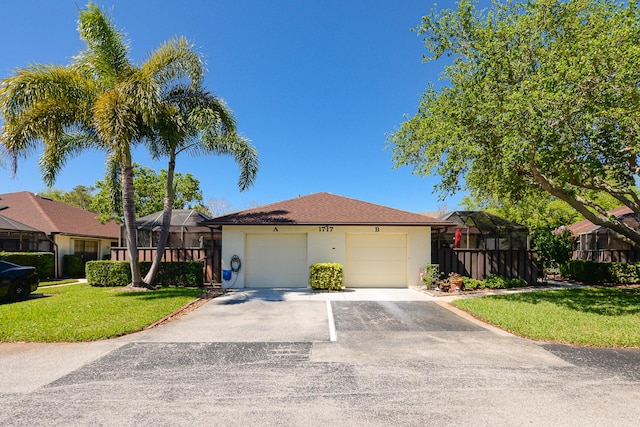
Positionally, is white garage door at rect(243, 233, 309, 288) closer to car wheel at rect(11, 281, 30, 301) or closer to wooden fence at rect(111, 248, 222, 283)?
wooden fence at rect(111, 248, 222, 283)

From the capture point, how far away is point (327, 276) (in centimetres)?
1298

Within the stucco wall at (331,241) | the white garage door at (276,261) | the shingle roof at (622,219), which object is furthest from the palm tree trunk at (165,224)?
the shingle roof at (622,219)

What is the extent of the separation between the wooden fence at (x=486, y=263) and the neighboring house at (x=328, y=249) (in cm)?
95

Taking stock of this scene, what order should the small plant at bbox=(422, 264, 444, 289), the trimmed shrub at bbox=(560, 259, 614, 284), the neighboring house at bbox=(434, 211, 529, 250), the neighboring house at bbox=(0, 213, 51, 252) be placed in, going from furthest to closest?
the neighboring house at bbox=(0, 213, 51, 252) → the trimmed shrub at bbox=(560, 259, 614, 284) → the neighboring house at bbox=(434, 211, 529, 250) → the small plant at bbox=(422, 264, 444, 289)

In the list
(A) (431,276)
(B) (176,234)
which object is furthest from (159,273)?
(A) (431,276)

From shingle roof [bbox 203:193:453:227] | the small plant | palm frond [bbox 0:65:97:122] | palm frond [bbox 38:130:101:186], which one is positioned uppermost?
palm frond [bbox 0:65:97:122]

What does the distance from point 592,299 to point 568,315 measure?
3.40 m

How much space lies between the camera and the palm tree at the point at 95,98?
10461mm

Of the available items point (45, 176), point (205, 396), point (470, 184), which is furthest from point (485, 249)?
point (45, 176)

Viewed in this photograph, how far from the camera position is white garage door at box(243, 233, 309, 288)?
14.1m

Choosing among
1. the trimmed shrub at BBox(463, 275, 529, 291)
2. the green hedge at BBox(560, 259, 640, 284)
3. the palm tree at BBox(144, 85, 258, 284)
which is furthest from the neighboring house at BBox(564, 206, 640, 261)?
the palm tree at BBox(144, 85, 258, 284)

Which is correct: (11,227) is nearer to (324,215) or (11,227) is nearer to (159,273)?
(159,273)

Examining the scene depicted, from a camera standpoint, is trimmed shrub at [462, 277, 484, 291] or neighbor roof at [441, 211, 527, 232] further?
neighbor roof at [441, 211, 527, 232]

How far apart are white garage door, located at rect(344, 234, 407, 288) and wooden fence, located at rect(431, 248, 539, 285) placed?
5.00 ft
